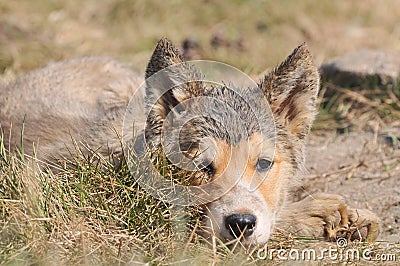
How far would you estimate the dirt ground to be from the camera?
20.1ft

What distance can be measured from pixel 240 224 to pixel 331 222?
122 centimetres

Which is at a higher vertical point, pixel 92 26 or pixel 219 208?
pixel 92 26

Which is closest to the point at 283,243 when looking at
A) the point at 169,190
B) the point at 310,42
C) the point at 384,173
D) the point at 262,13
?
the point at 169,190

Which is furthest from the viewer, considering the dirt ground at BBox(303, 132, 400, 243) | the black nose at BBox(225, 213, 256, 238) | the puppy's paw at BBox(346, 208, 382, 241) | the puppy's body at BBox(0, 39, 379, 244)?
the dirt ground at BBox(303, 132, 400, 243)

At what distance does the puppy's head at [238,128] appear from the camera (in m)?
4.76

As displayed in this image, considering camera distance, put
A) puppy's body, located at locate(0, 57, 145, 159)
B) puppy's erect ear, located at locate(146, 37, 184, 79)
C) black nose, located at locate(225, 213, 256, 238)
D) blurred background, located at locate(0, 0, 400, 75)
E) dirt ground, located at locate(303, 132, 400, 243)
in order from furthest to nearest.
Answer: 1. blurred background, located at locate(0, 0, 400, 75)
2. dirt ground, located at locate(303, 132, 400, 243)
3. puppy's body, located at locate(0, 57, 145, 159)
4. puppy's erect ear, located at locate(146, 37, 184, 79)
5. black nose, located at locate(225, 213, 256, 238)

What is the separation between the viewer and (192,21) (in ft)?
38.7

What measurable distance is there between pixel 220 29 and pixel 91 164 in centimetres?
692

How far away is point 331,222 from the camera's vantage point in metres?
5.39

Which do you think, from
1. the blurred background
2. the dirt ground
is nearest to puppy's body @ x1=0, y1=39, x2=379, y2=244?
the dirt ground

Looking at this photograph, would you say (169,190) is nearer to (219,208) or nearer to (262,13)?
(219,208)

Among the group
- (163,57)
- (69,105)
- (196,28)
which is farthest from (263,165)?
(196,28)

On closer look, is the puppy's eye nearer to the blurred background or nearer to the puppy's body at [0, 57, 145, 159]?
the puppy's body at [0, 57, 145, 159]

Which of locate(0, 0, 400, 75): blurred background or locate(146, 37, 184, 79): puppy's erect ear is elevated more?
locate(0, 0, 400, 75): blurred background
